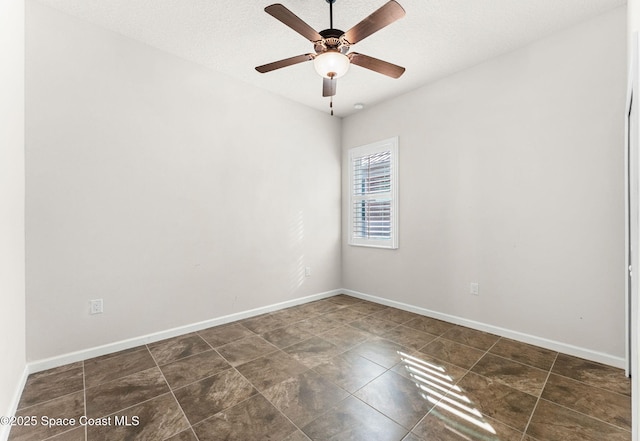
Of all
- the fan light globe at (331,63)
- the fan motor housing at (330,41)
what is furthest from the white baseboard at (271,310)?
the fan motor housing at (330,41)

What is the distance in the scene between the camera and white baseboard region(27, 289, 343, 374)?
7.00 ft

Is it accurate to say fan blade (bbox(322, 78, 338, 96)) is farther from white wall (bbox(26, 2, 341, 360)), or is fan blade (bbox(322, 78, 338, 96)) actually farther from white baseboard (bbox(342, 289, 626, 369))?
white baseboard (bbox(342, 289, 626, 369))

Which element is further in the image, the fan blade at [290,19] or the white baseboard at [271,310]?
the white baseboard at [271,310]

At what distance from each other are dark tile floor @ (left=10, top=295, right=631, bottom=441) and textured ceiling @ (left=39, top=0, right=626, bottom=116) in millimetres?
2699

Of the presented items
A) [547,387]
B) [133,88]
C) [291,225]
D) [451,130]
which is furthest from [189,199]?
[547,387]

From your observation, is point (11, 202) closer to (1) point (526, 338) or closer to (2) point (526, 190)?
(2) point (526, 190)

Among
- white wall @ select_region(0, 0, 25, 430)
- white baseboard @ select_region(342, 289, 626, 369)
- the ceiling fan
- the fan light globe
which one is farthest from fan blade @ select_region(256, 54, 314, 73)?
white baseboard @ select_region(342, 289, 626, 369)

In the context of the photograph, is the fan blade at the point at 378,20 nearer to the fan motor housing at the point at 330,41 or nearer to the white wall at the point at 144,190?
the fan motor housing at the point at 330,41

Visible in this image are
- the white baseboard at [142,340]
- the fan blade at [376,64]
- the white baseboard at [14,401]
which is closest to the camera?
the white baseboard at [14,401]

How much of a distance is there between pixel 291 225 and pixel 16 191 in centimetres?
249

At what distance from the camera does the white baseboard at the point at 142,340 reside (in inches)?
84.0

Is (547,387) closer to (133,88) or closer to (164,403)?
(164,403)

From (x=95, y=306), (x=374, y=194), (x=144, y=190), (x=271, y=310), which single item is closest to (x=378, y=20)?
(x=144, y=190)

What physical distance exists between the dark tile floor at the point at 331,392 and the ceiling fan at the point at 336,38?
2.18 m
